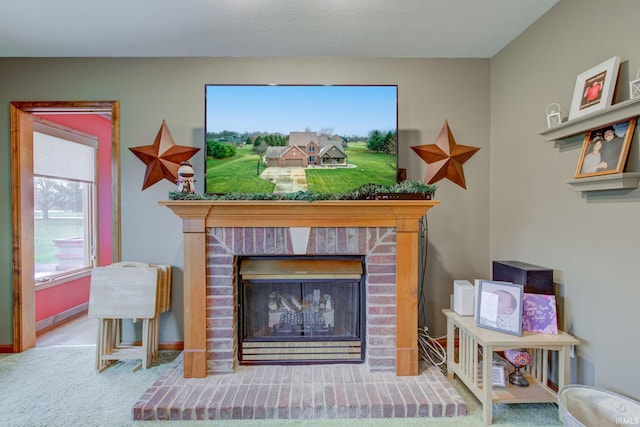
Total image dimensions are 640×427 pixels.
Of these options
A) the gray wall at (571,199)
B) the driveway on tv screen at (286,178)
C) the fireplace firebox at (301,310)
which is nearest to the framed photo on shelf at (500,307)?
the gray wall at (571,199)

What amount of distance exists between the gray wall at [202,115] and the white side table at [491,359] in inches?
22.7

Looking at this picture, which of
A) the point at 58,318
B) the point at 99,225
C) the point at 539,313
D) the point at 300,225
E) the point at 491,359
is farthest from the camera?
the point at 99,225

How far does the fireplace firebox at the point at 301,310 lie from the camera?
2150 mm

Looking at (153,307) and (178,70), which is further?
(178,70)

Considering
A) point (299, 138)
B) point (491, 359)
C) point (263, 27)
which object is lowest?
point (491, 359)

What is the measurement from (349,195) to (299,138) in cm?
62

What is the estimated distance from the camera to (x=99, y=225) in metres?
3.74

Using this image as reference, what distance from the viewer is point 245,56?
2.54m

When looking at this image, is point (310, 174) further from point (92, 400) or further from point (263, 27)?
point (92, 400)

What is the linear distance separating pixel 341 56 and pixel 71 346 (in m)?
3.35

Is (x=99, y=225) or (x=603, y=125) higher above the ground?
(x=603, y=125)

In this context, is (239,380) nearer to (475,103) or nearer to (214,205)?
(214,205)

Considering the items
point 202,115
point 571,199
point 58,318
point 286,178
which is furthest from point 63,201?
point 571,199

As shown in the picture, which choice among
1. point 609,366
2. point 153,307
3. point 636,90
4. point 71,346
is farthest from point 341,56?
point 71,346
